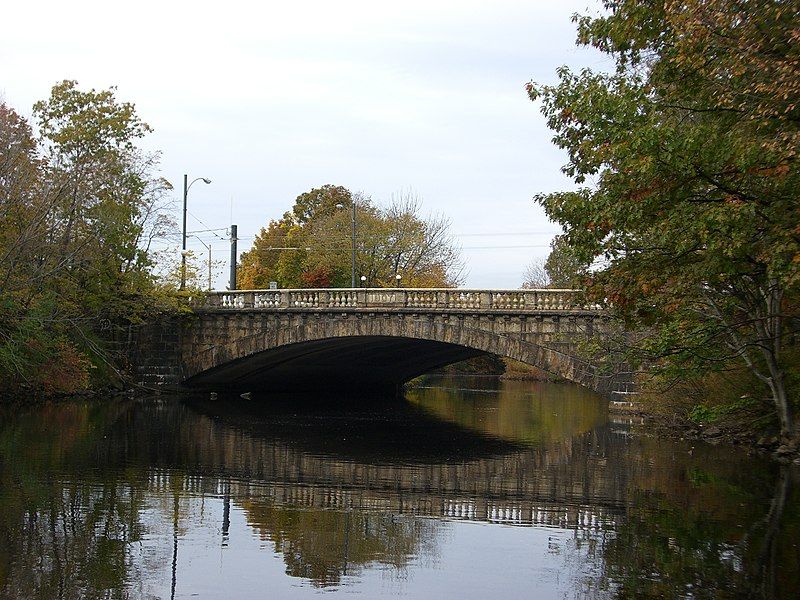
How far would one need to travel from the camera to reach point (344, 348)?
4384cm

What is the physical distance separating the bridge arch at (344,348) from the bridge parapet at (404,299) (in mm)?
424

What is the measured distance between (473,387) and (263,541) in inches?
1755

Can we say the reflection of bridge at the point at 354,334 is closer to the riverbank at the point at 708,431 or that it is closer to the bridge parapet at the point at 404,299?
the bridge parapet at the point at 404,299

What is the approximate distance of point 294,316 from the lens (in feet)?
130

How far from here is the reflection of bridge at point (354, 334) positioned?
33.8m

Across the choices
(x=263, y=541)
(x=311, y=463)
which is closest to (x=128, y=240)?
(x=311, y=463)

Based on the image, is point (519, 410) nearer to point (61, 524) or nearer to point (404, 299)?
point (404, 299)

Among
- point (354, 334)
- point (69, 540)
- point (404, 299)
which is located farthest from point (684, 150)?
point (354, 334)

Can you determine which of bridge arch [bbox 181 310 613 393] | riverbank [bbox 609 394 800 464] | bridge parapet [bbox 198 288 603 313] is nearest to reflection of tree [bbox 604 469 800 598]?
riverbank [bbox 609 394 800 464]

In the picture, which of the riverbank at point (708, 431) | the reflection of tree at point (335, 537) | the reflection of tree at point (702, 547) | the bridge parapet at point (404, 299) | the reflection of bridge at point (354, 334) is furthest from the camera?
the bridge parapet at point (404, 299)

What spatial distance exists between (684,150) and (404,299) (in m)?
23.3

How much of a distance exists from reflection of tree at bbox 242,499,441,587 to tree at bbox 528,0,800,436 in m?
5.35

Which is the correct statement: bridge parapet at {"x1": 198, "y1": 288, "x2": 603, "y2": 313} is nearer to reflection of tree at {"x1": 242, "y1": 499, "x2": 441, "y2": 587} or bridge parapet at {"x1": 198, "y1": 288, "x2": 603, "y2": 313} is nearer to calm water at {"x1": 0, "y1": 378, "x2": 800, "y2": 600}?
calm water at {"x1": 0, "y1": 378, "x2": 800, "y2": 600}

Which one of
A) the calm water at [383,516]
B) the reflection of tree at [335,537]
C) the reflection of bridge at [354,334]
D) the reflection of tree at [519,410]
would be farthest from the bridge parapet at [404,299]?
the reflection of tree at [335,537]
